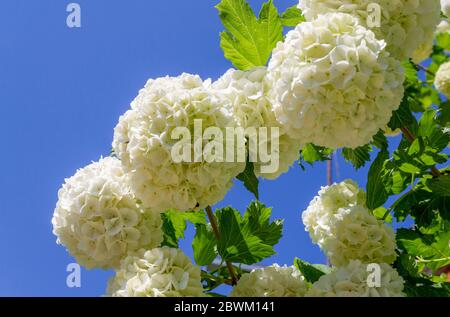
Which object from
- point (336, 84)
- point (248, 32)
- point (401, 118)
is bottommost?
point (336, 84)

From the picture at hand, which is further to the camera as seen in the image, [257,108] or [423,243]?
[423,243]

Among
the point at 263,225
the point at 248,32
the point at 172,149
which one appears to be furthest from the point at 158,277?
the point at 248,32

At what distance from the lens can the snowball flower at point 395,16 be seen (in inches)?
91.0

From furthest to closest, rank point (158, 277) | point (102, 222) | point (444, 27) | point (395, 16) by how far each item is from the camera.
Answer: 1. point (444, 27)
2. point (395, 16)
3. point (102, 222)
4. point (158, 277)

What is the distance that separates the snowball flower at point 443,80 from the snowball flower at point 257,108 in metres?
2.67

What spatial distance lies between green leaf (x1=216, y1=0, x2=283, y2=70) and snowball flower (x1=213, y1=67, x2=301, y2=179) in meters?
0.17

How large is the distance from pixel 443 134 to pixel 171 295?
137 centimetres

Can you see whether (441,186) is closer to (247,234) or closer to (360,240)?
(360,240)

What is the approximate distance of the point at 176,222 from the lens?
262 centimetres

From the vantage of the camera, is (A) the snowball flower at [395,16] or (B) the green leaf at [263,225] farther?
(B) the green leaf at [263,225]

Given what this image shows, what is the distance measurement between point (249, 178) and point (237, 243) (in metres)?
0.27

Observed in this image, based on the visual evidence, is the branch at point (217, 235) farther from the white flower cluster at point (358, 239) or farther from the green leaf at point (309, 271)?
the white flower cluster at point (358, 239)

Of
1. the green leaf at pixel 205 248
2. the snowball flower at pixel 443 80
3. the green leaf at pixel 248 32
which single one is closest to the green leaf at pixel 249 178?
the green leaf at pixel 205 248

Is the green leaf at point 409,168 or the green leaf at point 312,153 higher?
the green leaf at point 312,153
